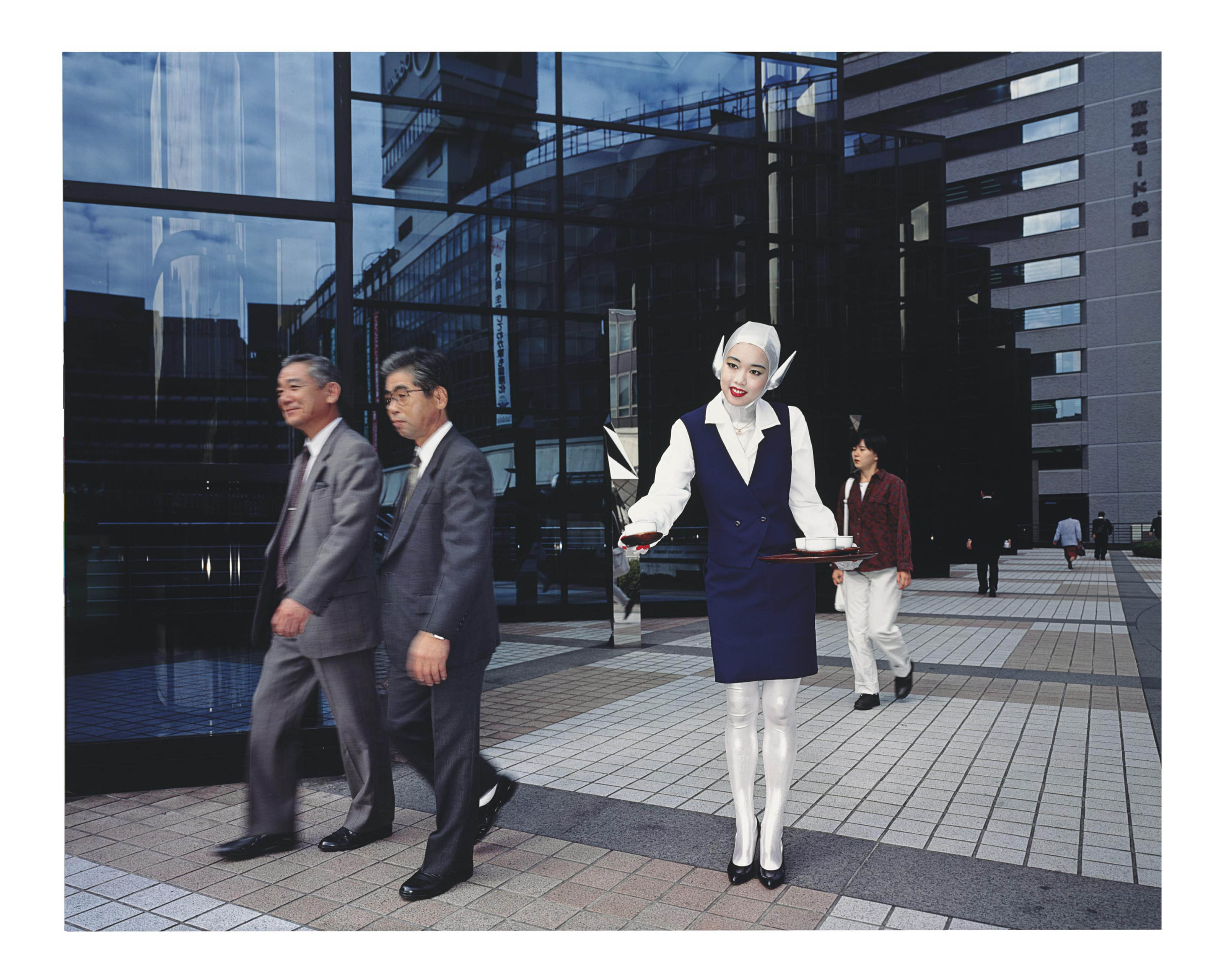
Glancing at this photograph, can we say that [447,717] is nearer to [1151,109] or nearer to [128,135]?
[128,135]

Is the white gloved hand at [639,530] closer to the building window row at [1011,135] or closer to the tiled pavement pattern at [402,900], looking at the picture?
the tiled pavement pattern at [402,900]

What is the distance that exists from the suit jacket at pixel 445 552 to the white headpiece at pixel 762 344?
3.18ft

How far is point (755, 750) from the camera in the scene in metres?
3.10

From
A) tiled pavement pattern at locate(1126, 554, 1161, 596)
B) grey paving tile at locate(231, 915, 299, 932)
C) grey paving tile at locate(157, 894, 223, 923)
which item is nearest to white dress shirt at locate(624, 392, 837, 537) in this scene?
grey paving tile at locate(231, 915, 299, 932)

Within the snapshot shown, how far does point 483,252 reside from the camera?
9.98m

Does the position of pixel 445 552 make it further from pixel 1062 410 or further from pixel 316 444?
pixel 1062 410

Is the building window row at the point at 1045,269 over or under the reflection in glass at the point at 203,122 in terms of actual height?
over

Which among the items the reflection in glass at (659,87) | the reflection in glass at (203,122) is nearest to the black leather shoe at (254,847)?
the reflection in glass at (203,122)

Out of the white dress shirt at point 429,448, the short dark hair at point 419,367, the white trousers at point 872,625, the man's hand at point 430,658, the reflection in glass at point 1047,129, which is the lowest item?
the white trousers at point 872,625

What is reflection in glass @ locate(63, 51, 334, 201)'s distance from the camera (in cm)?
397

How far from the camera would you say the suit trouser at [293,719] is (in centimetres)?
312

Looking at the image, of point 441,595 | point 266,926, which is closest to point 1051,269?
point 441,595

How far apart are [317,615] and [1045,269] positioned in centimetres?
4204

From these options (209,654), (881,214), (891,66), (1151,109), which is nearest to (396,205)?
(209,654)
